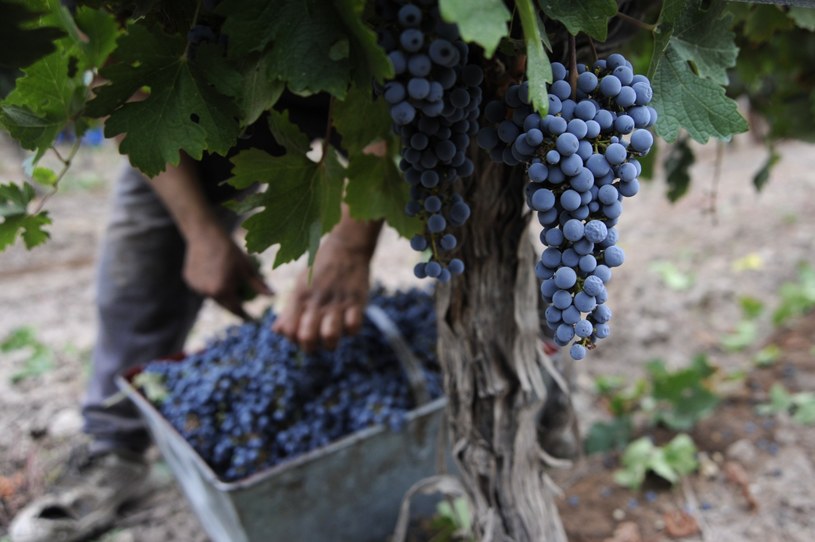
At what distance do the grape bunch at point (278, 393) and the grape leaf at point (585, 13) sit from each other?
3.56 ft

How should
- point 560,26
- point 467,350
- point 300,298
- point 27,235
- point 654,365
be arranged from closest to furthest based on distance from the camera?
point 560,26 → point 27,235 → point 467,350 → point 300,298 → point 654,365

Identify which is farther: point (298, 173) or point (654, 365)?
point (654, 365)

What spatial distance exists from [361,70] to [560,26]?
26 cm

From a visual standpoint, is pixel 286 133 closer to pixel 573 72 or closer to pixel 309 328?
pixel 573 72

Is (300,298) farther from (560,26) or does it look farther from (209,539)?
(560,26)

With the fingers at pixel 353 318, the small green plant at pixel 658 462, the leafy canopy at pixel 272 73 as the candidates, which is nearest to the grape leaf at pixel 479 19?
the leafy canopy at pixel 272 73

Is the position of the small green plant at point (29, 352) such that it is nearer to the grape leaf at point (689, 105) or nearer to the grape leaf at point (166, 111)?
the grape leaf at point (166, 111)

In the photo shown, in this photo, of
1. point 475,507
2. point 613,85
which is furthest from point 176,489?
point 613,85

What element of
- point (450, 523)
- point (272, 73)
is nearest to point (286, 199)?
point (272, 73)

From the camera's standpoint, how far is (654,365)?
226 cm

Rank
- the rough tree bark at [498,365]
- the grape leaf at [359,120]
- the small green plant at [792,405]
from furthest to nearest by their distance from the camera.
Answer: the small green plant at [792,405]
the rough tree bark at [498,365]
the grape leaf at [359,120]

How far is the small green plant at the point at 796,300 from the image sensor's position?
2602mm

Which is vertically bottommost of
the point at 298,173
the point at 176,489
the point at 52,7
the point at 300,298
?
the point at 176,489

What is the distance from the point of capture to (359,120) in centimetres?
82
